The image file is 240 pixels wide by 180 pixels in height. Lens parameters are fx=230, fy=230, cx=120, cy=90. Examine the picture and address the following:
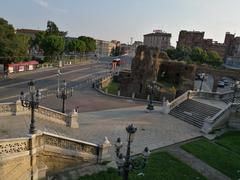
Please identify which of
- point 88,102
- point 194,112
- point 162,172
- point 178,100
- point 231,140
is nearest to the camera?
point 162,172

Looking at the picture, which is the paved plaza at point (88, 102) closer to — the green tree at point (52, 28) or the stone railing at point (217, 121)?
the stone railing at point (217, 121)

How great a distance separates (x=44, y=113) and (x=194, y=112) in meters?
15.4

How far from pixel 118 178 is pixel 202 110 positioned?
15716mm

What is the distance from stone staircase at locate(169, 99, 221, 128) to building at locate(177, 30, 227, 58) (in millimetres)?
90310

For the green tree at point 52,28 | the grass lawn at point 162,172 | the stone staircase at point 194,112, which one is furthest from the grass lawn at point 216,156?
the green tree at point 52,28

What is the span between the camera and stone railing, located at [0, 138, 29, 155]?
33.7 ft

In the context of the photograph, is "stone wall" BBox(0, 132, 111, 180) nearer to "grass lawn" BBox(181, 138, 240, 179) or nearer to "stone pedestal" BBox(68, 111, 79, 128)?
"stone pedestal" BBox(68, 111, 79, 128)

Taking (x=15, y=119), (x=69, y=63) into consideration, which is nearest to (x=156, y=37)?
(x=69, y=63)

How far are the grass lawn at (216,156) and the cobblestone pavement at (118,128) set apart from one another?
1430 millimetres

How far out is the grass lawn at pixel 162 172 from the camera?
1202 centimetres

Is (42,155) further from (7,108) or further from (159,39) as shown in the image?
(159,39)

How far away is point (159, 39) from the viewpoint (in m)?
152

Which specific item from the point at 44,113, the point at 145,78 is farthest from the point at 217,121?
the point at 145,78

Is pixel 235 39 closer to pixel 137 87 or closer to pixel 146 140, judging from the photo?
pixel 137 87
